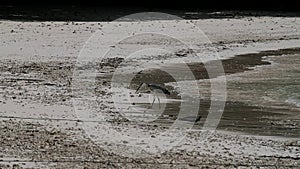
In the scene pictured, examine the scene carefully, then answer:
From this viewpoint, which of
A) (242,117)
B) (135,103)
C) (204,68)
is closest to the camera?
(242,117)

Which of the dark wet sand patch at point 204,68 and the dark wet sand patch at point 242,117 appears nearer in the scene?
the dark wet sand patch at point 242,117

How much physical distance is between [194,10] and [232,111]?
22571 millimetres

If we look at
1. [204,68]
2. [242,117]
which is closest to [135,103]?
[242,117]

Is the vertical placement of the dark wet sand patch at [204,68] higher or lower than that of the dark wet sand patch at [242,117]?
lower

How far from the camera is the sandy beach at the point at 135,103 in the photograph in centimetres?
950

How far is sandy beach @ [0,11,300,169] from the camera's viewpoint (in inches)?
374

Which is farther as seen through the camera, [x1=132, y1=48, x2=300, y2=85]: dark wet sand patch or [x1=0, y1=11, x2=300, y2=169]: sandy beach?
[x1=132, y1=48, x2=300, y2=85]: dark wet sand patch

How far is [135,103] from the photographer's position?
13.1m

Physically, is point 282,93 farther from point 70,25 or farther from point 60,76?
point 70,25

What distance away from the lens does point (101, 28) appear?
1005 inches

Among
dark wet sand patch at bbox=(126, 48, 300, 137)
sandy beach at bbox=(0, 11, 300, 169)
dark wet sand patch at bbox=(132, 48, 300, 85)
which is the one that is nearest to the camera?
sandy beach at bbox=(0, 11, 300, 169)

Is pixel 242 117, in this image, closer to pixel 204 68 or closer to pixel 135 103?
pixel 135 103

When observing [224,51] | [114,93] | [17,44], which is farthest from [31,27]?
[114,93]

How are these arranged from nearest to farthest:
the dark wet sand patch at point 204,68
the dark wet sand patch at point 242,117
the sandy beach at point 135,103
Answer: the sandy beach at point 135,103, the dark wet sand patch at point 242,117, the dark wet sand patch at point 204,68
